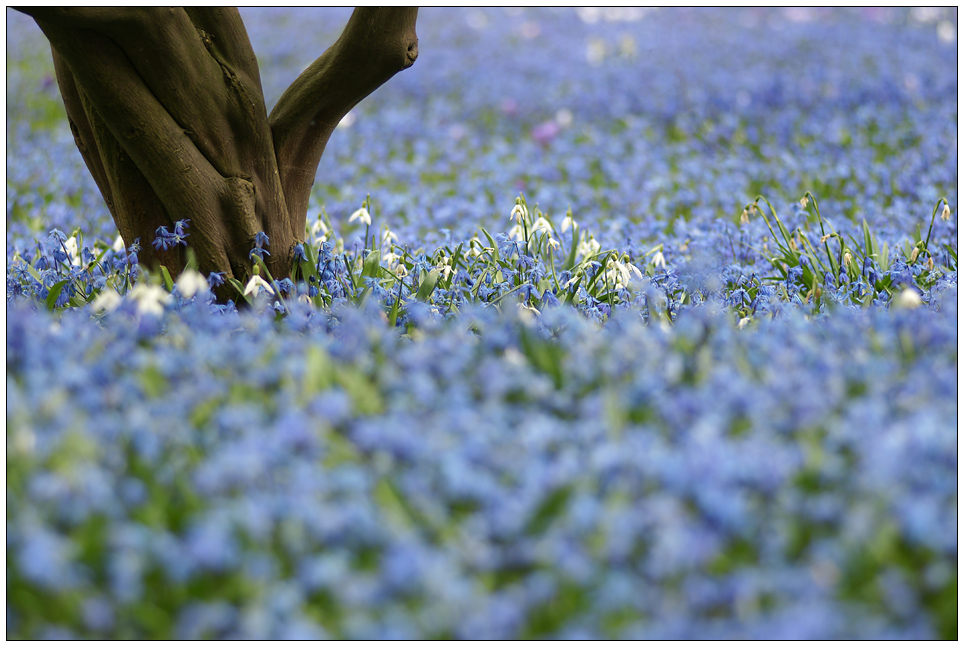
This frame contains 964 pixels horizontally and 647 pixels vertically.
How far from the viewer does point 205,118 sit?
3.27 metres

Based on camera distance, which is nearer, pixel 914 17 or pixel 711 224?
pixel 711 224

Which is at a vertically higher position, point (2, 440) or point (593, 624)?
point (2, 440)

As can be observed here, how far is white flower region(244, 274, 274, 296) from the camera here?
9.78 feet

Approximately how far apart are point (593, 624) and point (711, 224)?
3.83 m

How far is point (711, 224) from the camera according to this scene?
493 cm

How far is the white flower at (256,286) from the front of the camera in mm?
2981

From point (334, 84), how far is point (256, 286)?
3.67ft

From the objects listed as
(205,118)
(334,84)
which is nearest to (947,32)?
(334,84)

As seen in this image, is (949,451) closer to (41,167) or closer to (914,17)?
(41,167)

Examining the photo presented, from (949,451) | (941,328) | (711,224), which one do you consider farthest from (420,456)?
(711,224)

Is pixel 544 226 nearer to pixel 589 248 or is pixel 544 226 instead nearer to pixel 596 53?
pixel 589 248

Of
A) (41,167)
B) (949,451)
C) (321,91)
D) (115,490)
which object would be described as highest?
(41,167)

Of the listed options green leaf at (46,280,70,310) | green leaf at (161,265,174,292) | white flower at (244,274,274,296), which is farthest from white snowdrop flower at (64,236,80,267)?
white flower at (244,274,274,296)

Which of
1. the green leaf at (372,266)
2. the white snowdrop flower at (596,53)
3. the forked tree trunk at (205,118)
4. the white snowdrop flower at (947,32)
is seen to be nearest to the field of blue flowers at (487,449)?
the green leaf at (372,266)
